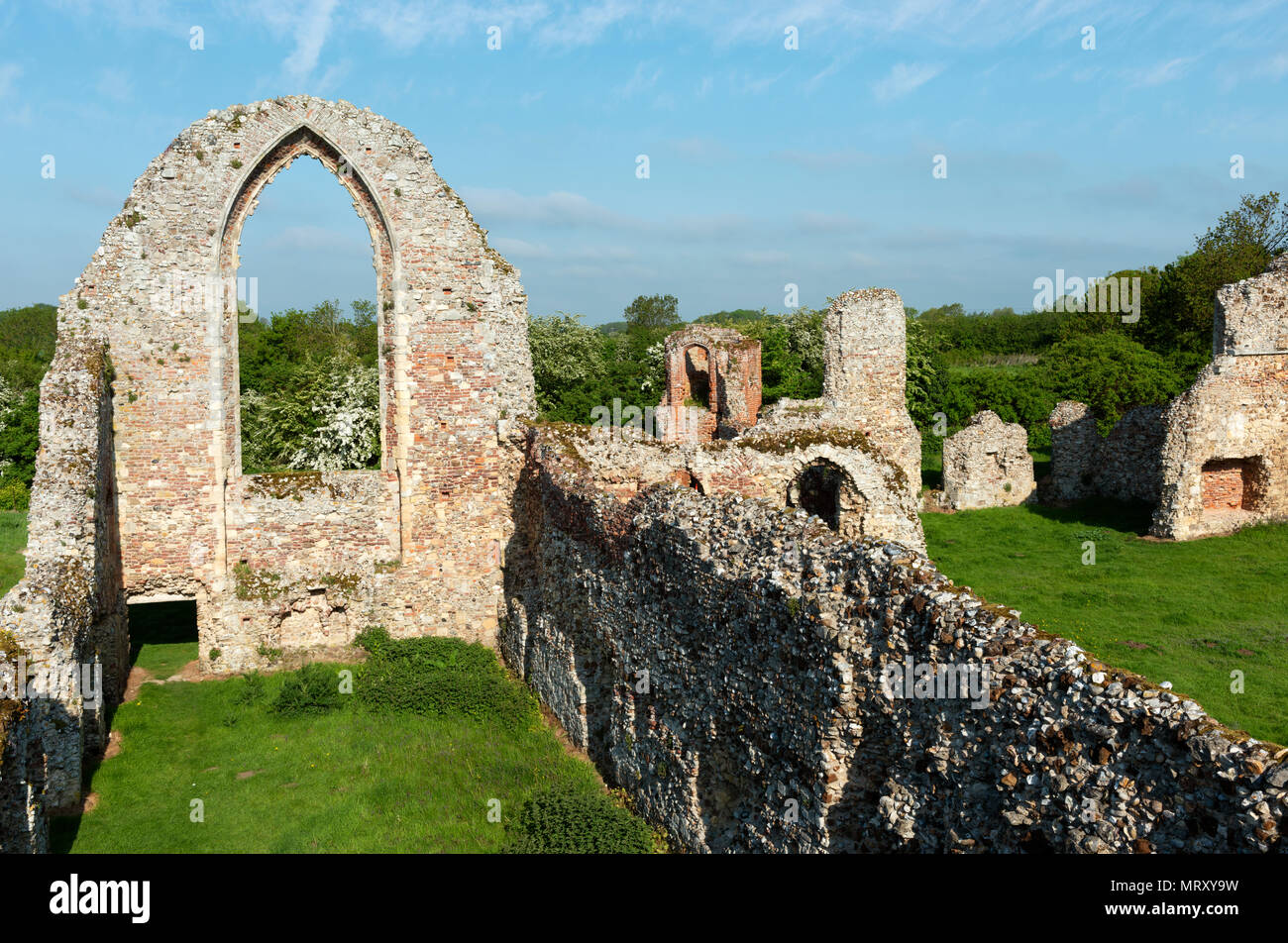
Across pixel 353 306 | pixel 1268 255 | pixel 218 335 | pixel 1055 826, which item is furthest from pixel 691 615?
pixel 353 306

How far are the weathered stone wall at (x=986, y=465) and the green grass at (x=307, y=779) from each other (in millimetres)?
15485

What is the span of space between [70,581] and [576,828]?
6973 millimetres

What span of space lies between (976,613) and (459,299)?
1174 centimetres

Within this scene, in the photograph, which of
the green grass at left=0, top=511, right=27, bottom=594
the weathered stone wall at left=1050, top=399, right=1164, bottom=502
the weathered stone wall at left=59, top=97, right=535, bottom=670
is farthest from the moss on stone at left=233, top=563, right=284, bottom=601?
the weathered stone wall at left=1050, top=399, right=1164, bottom=502

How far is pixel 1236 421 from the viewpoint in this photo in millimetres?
19062

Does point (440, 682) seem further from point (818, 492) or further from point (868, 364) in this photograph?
point (868, 364)

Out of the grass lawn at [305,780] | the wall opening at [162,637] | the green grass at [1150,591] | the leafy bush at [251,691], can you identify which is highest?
the green grass at [1150,591]

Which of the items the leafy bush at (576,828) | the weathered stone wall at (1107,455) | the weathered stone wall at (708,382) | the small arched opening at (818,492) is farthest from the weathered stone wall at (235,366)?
the weathered stone wall at (1107,455)

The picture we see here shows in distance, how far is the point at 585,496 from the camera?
11.6 metres

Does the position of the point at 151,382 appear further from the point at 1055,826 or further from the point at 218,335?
the point at 1055,826

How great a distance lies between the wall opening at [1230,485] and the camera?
64.1 feet

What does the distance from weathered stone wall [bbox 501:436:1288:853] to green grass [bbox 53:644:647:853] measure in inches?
54.5

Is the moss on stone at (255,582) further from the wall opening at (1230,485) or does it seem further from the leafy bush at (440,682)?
the wall opening at (1230,485)

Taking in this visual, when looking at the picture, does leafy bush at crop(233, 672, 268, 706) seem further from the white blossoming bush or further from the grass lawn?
the white blossoming bush
